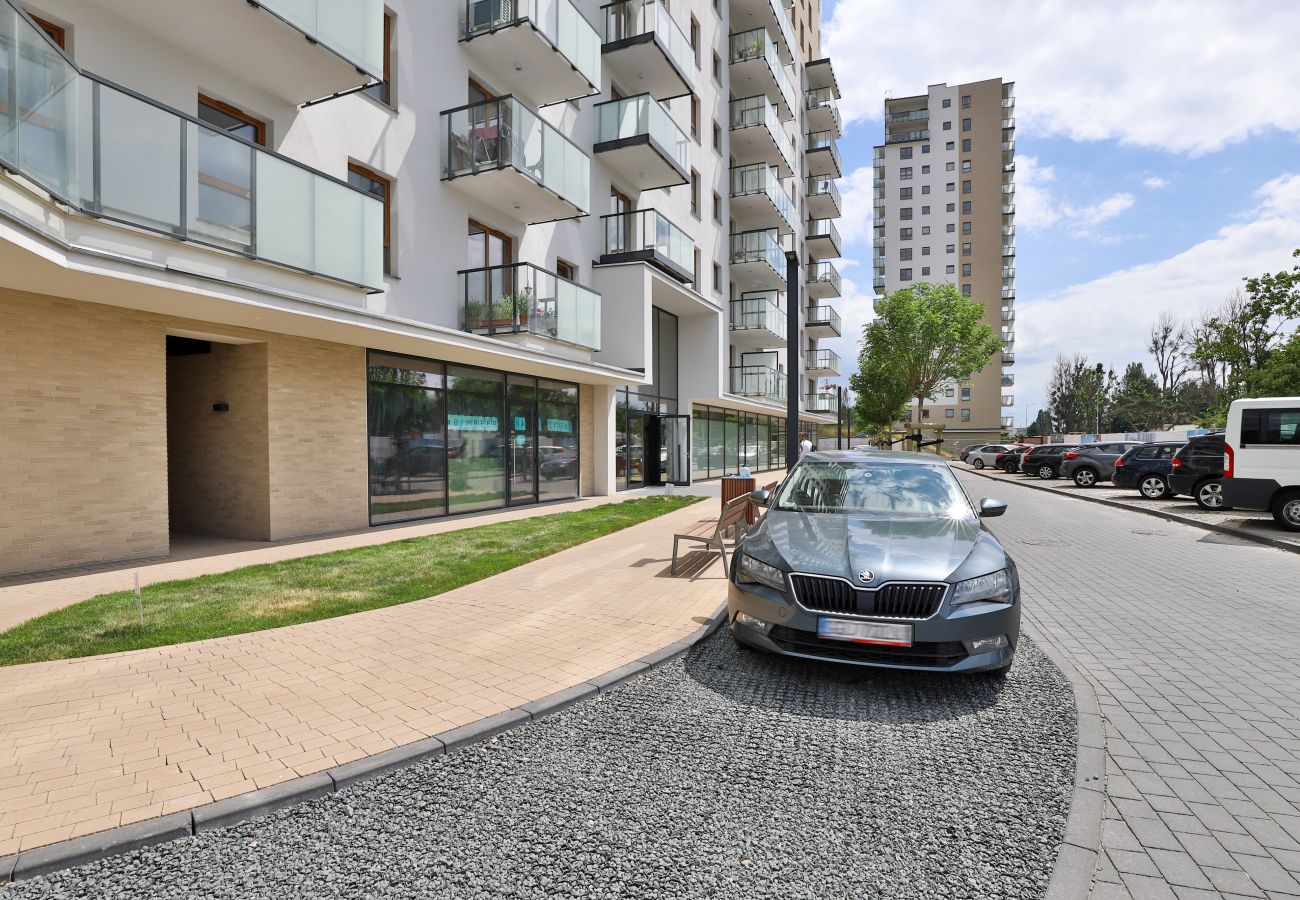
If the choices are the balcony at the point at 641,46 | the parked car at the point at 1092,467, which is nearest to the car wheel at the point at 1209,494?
the parked car at the point at 1092,467

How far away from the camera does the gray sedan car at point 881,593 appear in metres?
3.98

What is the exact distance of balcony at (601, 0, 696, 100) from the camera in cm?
1925

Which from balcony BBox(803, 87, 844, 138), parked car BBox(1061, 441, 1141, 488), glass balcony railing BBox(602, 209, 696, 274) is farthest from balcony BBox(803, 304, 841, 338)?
glass balcony railing BBox(602, 209, 696, 274)

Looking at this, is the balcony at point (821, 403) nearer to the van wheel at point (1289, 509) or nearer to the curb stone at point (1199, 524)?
the curb stone at point (1199, 524)

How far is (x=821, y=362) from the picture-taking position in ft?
146

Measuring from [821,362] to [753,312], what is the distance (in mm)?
15904

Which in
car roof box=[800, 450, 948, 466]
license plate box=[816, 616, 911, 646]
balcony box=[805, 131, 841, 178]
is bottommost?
license plate box=[816, 616, 911, 646]

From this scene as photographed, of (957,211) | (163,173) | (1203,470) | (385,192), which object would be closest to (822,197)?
(1203,470)

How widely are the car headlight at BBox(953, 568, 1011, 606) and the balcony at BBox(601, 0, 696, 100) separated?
64.3 ft

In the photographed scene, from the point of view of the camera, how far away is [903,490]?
562 cm

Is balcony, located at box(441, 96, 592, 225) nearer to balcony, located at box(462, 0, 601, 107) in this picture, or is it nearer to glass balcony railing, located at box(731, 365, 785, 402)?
balcony, located at box(462, 0, 601, 107)

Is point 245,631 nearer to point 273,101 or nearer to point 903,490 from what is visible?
point 903,490

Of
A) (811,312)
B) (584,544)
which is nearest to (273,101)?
(584,544)

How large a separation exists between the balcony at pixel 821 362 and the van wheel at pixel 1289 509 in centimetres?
3234
